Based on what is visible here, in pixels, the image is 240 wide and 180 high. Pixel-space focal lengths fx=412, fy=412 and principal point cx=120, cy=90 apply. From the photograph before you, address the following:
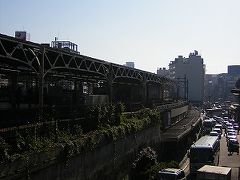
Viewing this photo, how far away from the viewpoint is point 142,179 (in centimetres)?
3083

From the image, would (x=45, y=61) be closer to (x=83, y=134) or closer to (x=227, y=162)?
(x=83, y=134)

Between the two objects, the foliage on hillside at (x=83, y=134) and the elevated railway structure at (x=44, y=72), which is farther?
the elevated railway structure at (x=44, y=72)

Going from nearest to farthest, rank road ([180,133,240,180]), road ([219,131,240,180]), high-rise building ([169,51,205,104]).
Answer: road ([219,131,240,180]) → road ([180,133,240,180]) → high-rise building ([169,51,205,104])

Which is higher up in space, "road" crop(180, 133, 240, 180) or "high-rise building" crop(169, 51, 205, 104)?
"high-rise building" crop(169, 51, 205, 104)

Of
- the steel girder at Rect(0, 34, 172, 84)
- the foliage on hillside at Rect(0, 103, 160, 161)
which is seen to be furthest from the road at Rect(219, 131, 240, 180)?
the steel girder at Rect(0, 34, 172, 84)

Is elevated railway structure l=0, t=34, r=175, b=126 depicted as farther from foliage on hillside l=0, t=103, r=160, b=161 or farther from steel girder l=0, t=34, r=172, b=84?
foliage on hillside l=0, t=103, r=160, b=161

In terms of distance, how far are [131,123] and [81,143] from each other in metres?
12.4

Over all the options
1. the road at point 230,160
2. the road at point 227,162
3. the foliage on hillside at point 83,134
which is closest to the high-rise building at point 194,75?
the road at point 230,160

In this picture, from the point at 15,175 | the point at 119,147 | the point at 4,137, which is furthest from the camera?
the point at 119,147

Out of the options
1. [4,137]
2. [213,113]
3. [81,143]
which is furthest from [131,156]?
[213,113]

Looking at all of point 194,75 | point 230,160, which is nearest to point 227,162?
point 230,160

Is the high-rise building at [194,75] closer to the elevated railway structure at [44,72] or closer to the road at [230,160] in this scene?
the elevated railway structure at [44,72]

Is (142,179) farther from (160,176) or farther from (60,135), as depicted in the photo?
(60,135)

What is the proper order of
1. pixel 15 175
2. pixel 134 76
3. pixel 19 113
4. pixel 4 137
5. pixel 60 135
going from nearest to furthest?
pixel 15 175
pixel 4 137
pixel 60 135
pixel 19 113
pixel 134 76
